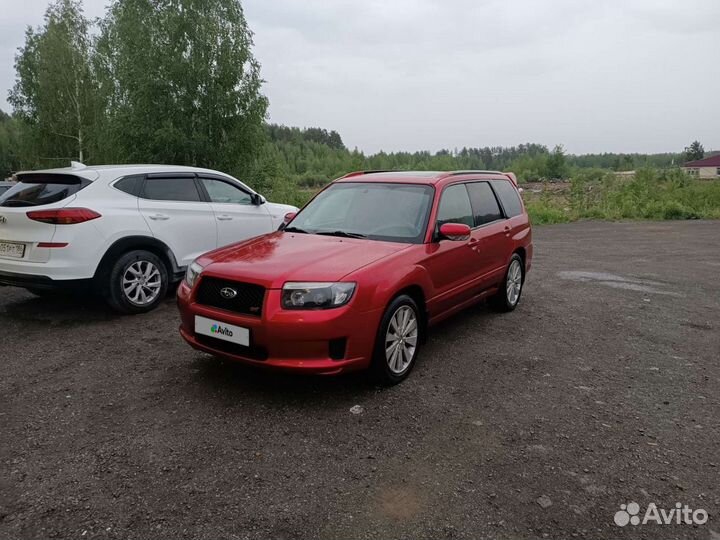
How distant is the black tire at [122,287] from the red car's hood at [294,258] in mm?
1897

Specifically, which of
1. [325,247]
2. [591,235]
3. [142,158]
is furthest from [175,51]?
[325,247]

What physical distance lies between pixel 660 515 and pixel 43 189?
6.10 metres

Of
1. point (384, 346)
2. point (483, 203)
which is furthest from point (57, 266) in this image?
point (483, 203)

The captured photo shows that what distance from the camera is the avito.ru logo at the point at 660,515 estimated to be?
2.49 metres

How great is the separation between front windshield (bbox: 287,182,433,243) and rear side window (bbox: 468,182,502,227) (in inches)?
34.5

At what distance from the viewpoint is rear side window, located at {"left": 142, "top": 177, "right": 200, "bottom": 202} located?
6215 mm

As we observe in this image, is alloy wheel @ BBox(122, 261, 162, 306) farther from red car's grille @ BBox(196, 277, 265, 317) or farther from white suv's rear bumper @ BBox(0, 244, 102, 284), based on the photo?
red car's grille @ BBox(196, 277, 265, 317)

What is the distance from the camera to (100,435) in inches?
129

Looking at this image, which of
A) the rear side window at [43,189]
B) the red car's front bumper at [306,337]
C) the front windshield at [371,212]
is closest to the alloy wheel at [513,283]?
the front windshield at [371,212]

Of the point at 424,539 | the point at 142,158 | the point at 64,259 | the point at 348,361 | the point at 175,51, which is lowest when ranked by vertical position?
the point at 424,539

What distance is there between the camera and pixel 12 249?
17.7ft

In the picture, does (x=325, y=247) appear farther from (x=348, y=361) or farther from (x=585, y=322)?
(x=585, y=322)

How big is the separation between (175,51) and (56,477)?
19356 mm

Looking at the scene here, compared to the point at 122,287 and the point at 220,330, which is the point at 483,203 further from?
the point at 122,287
